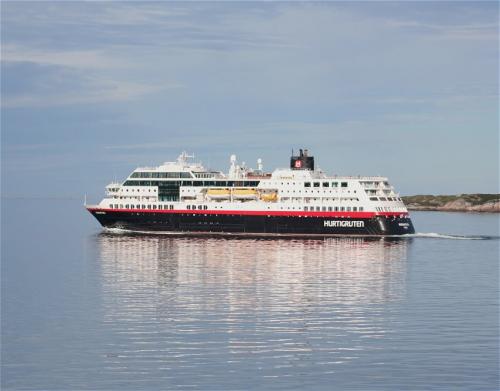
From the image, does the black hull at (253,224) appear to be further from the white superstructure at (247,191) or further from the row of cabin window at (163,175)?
the row of cabin window at (163,175)

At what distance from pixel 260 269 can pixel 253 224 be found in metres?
26.8

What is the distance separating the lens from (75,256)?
6244 centimetres

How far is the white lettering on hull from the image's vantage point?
7644 cm

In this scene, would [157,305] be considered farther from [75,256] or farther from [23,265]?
[75,256]

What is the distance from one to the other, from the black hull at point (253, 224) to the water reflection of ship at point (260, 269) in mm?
2045

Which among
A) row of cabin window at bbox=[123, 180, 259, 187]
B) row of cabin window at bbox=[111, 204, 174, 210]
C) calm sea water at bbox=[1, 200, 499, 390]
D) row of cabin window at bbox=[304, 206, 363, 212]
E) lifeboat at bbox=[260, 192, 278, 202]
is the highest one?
row of cabin window at bbox=[123, 180, 259, 187]

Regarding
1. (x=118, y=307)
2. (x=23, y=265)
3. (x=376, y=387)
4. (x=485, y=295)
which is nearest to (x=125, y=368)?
(x=376, y=387)

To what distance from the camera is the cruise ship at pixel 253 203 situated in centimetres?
7675

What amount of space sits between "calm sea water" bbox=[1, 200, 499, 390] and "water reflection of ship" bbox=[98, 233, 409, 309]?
0.14m

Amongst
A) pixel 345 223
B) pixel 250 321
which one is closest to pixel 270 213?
pixel 345 223

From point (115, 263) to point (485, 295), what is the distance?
2438 cm

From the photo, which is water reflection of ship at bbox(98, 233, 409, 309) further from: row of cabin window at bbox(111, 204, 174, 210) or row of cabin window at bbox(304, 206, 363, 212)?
row of cabin window at bbox(111, 204, 174, 210)

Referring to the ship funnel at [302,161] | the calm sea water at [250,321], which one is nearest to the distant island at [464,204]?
the ship funnel at [302,161]

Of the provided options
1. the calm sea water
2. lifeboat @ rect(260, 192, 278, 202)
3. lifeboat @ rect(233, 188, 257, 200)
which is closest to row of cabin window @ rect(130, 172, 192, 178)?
lifeboat @ rect(233, 188, 257, 200)
